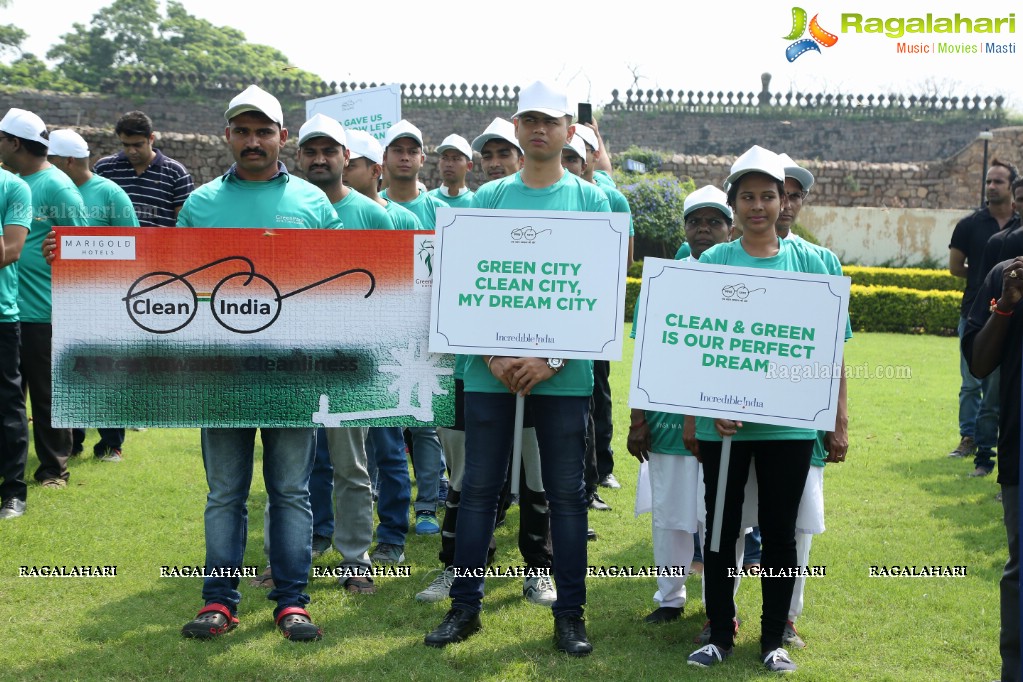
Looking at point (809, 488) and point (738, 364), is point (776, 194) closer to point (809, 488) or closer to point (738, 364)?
point (738, 364)

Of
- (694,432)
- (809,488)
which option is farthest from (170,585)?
(809,488)

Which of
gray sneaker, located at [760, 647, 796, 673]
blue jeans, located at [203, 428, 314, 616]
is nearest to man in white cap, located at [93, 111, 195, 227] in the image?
blue jeans, located at [203, 428, 314, 616]

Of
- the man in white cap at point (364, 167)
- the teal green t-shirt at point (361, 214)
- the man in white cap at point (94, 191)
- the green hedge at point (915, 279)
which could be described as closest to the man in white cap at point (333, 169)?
the teal green t-shirt at point (361, 214)

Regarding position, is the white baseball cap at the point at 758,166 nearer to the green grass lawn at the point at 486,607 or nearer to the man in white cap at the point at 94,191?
the green grass lawn at the point at 486,607

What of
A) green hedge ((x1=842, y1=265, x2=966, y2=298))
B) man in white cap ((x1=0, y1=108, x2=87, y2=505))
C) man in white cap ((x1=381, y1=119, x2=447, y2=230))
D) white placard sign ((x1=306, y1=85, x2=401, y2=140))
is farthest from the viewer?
green hedge ((x1=842, y1=265, x2=966, y2=298))

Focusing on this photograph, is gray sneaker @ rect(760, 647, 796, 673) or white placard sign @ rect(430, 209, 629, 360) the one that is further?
white placard sign @ rect(430, 209, 629, 360)

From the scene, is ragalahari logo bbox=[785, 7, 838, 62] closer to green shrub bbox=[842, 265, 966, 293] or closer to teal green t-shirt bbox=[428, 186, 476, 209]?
green shrub bbox=[842, 265, 966, 293]

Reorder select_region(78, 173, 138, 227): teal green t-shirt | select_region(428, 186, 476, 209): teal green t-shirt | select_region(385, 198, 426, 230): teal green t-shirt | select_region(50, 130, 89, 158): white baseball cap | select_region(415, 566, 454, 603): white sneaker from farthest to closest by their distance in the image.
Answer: select_region(50, 130, 89, 158): white baseball cap < select_region(78, 173, 138, 227): teal green t-shirt < select_region(428, 186, 476, 209): teal green t-shirt < select_region(385, 198, 426, 230): teal green t-shirt < select_region(415, 566, 454, 603): white sneaker

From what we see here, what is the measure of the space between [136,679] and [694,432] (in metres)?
2.40

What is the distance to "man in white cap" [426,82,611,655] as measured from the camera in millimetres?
4332

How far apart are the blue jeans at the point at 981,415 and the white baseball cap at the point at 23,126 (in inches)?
253

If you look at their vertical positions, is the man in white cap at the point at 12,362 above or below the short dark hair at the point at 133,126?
below

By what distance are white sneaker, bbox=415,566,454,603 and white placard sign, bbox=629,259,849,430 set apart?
1456 millimetres

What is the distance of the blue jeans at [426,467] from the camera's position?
20.4 ft
